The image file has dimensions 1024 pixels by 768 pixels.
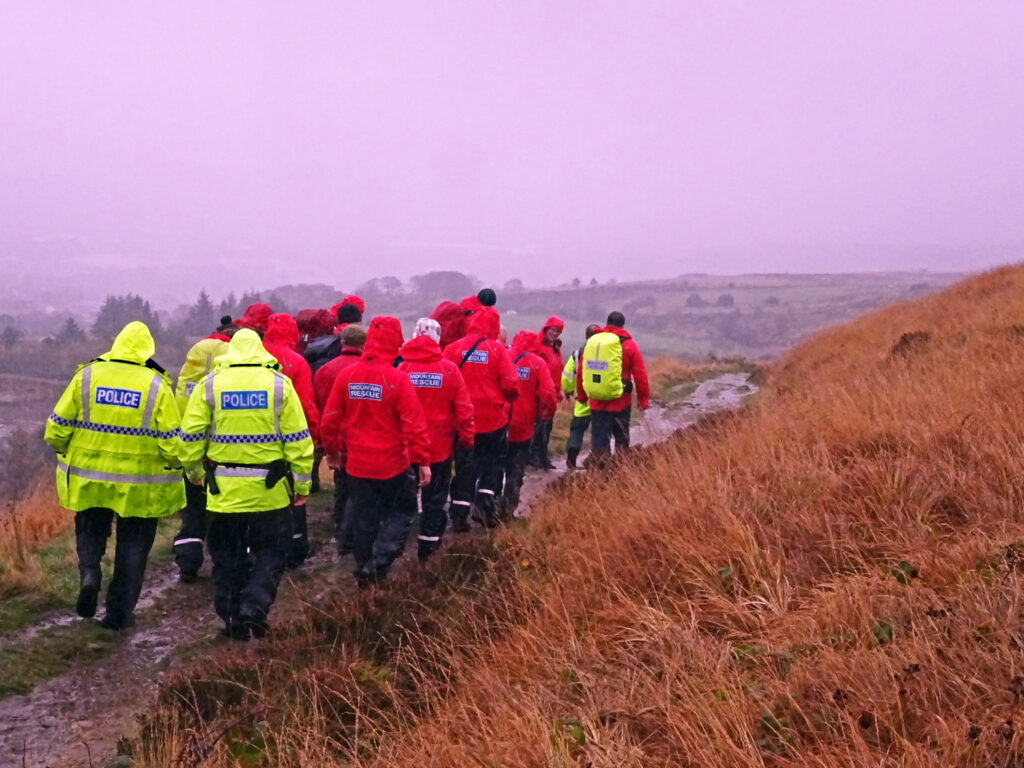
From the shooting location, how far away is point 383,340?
18.0ft

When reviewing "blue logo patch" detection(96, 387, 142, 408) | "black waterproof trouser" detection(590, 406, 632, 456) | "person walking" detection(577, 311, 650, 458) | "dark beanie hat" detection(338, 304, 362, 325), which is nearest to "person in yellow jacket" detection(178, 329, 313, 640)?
"blue logo patch" detection(96, 387, 142, 408)

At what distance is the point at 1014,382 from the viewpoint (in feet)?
18.6

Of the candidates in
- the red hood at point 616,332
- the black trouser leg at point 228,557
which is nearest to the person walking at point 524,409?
the red hood at point 616,332

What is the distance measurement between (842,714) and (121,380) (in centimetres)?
463

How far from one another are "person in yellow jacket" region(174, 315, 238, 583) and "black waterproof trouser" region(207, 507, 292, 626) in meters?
1.12

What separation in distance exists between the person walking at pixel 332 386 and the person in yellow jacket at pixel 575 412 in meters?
3.38

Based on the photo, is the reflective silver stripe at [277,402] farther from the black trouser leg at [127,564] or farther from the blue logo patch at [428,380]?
the blue logo patch at [428,380]

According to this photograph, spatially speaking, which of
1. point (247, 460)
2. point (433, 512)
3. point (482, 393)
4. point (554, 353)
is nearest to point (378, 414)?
point (247, 460)

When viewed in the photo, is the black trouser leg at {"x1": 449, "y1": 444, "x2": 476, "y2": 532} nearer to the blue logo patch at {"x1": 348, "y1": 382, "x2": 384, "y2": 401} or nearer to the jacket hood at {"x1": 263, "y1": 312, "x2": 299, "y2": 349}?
the blue logo patch at {"x1": 348, "y1": 382, "x2": 384, "y2": 401}

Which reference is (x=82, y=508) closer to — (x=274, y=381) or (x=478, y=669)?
(x=274, y=381)

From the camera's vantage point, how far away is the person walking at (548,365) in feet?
32.6

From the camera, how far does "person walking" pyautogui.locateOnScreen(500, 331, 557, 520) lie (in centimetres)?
761

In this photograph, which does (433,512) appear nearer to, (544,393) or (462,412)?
(462,412)

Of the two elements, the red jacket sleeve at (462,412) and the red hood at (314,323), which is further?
the red hood at (314,323)
